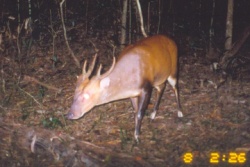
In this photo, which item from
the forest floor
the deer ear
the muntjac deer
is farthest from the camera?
the deer ear

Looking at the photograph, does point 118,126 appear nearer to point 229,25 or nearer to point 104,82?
point 104,82

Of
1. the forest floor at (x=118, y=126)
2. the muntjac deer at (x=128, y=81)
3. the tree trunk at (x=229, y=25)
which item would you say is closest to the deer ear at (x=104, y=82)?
the muntjac deer at (x=128, y=81)

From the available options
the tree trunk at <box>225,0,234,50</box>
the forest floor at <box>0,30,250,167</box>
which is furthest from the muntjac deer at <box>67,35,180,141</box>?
the tree trunk at <box>225,0,234,50</box>

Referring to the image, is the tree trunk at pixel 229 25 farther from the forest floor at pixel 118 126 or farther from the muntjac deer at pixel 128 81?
the muntjac deer at pixel 128 81

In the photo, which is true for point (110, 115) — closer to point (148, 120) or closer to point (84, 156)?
point (148, 120)

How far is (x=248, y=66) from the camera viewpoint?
9484 millimetres

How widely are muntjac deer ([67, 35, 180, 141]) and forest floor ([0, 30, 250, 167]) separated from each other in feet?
1.66

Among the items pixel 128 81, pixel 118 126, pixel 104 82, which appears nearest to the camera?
pixel 104 82

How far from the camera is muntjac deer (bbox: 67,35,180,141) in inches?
220

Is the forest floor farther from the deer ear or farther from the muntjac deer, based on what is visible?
the deer ear

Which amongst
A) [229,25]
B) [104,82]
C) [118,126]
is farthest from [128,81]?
[229,25]

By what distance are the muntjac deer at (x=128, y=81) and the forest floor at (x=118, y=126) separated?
0.51m

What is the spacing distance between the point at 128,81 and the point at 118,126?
1.02 metres

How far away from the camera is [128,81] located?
233 inches
